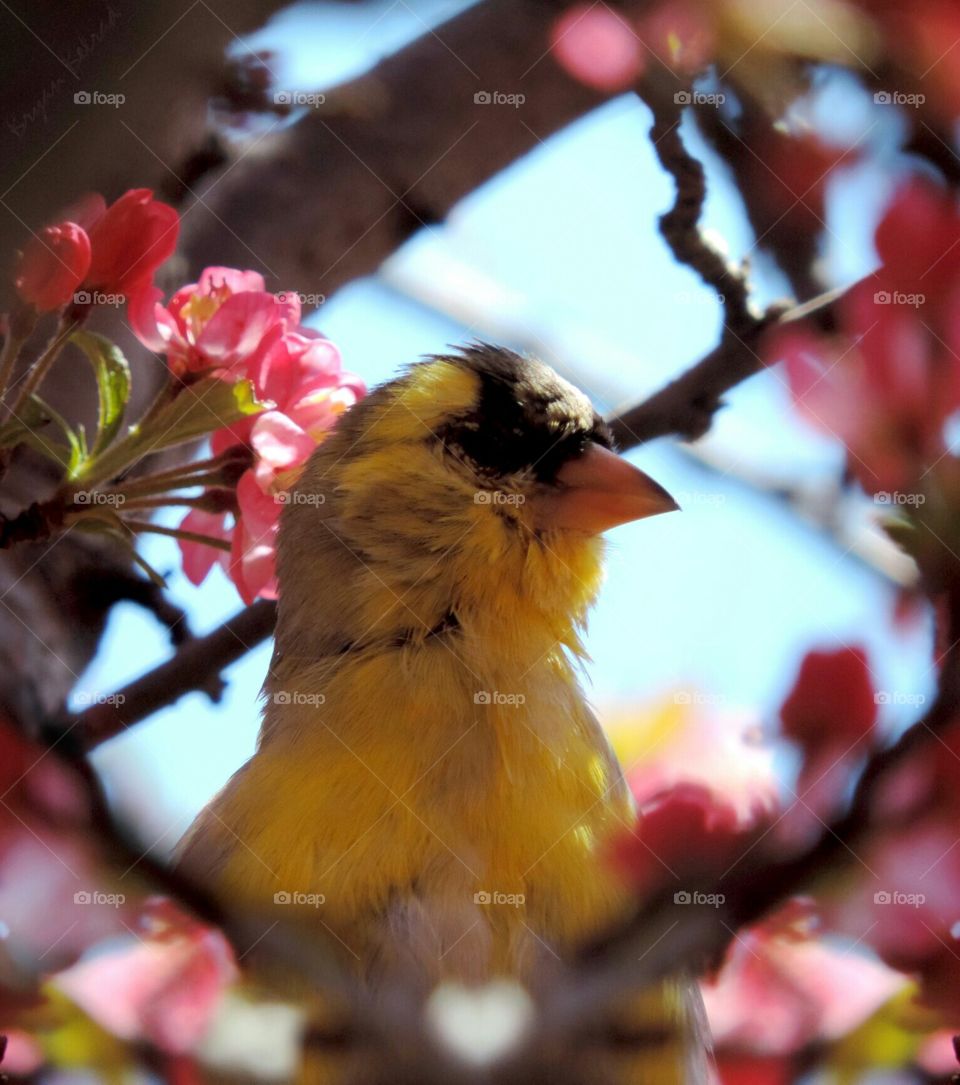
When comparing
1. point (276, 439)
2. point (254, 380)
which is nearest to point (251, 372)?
point (254, 380)

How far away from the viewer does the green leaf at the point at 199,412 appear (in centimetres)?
152

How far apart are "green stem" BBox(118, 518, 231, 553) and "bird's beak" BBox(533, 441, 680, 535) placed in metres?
0.61

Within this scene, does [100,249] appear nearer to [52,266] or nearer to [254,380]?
[52,266]

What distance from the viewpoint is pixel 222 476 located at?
165 cm

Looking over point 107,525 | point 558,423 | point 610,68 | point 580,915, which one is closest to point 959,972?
point 580,915

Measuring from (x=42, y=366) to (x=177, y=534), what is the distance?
0.28 meters

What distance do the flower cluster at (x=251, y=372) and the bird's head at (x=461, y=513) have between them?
33 cm

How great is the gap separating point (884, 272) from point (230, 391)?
85cm

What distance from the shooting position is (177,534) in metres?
1.60

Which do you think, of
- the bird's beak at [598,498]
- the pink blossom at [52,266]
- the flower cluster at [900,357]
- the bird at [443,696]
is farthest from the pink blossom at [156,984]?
the bird's beak at [598,498]

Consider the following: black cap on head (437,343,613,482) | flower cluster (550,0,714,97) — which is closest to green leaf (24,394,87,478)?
black cap on head (437,343,613,482)

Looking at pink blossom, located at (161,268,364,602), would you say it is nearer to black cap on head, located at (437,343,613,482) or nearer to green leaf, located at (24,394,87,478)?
green leaf, located at (24,394,87,478)

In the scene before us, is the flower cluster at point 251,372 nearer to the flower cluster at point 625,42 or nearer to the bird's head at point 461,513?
the bird's head at point 461,513

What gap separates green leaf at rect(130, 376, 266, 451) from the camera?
152cm
